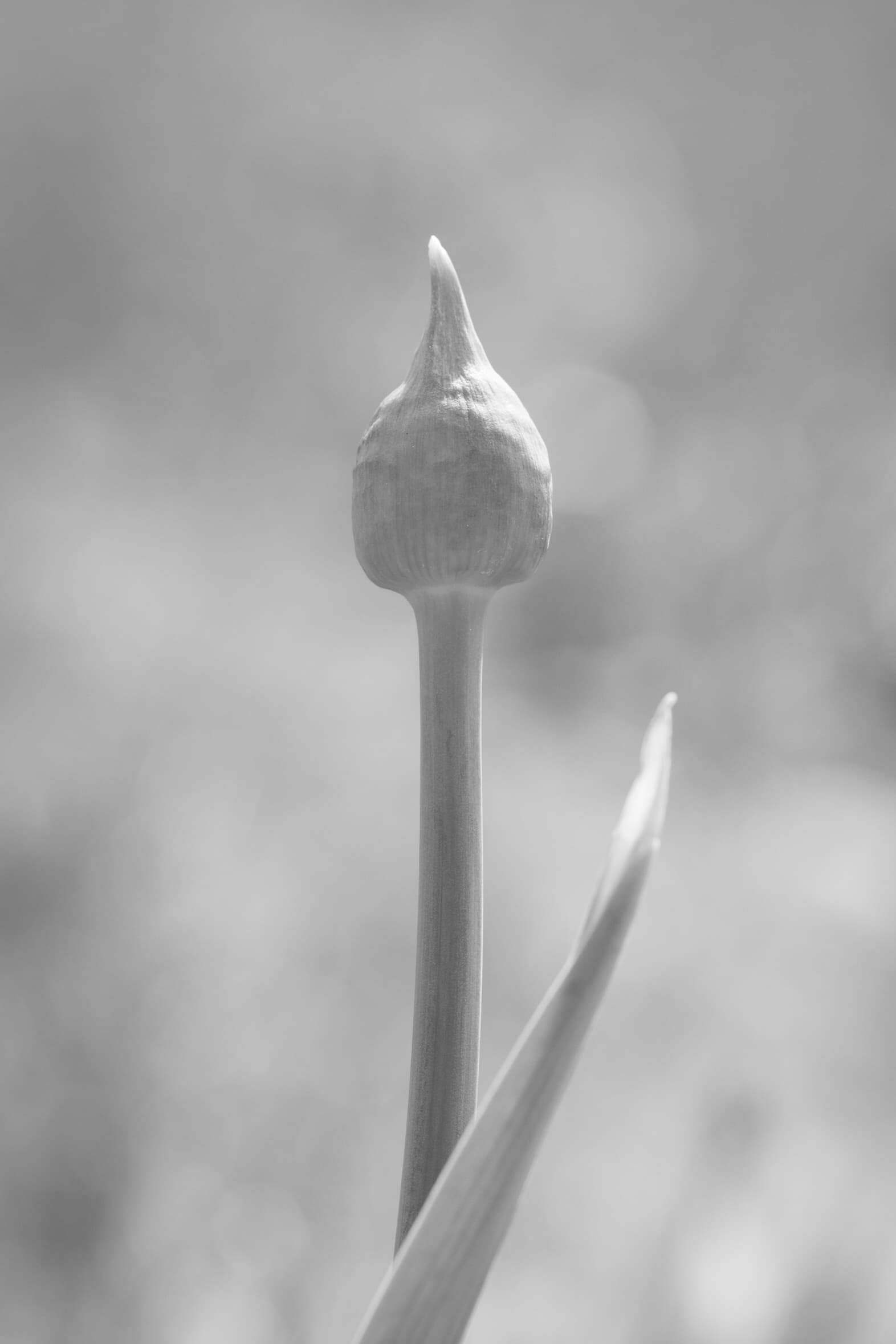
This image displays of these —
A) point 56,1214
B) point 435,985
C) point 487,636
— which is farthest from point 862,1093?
point 435,985

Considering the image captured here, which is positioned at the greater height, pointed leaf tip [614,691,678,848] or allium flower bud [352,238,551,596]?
allium flower bud [352,238,551,596]

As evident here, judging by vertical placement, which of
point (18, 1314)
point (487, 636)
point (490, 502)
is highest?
point (487, 636)

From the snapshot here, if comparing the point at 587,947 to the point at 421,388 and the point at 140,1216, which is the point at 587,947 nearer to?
the point at 421,388

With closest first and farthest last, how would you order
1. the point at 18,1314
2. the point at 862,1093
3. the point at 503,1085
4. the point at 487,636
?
the point at 503,1085 → the point at 18,1314 → the point at 862,1093 → the point at 487,636
